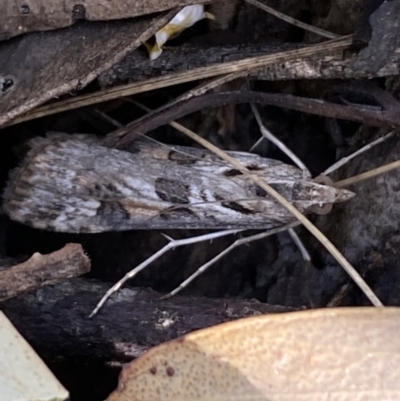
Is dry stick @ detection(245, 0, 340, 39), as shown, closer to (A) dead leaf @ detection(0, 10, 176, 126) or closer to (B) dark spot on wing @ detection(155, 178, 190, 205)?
(A) dead leaf @ detection(0, 10, 176, 126)

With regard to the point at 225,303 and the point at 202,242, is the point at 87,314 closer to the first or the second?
the point at 225,303

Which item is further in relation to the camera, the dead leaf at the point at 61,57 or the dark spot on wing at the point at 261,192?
the dark spot on wing at the point at 261,192

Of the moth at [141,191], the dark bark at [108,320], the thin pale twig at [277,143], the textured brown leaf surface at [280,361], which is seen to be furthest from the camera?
the thin pale twig at [277,143]

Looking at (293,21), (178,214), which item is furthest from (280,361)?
(293,21)

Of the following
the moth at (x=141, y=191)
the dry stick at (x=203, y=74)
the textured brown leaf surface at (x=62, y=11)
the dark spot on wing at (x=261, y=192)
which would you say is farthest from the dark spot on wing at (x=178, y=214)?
the textured brown leaf surface at (x=62, y=11)

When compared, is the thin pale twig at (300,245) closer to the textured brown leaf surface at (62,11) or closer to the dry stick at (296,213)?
the dry stick at (296,213)

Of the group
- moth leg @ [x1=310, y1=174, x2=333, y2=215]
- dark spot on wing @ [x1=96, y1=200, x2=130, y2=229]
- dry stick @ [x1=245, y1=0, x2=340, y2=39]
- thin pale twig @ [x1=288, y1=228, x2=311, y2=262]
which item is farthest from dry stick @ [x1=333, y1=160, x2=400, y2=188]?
dark spot on wing @ [x1=96, y1=200, x2=130, y2=229]

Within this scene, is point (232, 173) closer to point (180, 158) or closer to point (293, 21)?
point (180, 158)

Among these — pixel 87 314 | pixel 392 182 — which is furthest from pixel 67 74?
pixel 392 182
